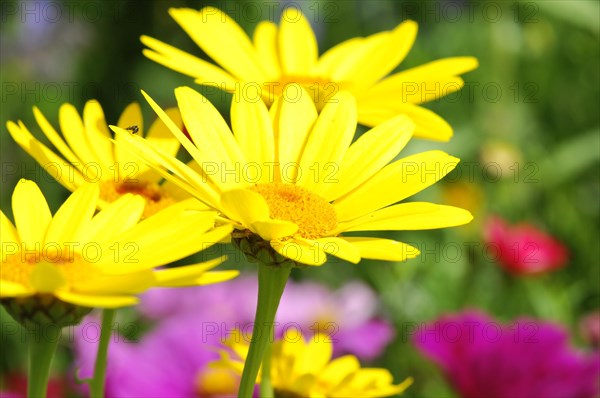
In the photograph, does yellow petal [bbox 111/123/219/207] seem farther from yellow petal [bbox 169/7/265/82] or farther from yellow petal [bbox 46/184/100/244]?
yellow petal [bbox 169/7/265/82]

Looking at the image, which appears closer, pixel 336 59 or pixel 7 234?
pixel 7 234

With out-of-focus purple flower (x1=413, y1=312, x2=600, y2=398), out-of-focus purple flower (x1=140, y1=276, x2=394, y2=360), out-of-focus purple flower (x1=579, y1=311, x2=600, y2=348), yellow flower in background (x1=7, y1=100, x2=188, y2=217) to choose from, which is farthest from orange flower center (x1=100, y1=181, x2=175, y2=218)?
out-of-focus purple flower (x1=579, y1=311, x2=600, y2=348)

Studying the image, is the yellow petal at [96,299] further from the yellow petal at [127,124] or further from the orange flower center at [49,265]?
the yellow petal at [127,124]

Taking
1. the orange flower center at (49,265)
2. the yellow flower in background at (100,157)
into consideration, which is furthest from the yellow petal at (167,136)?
the orange flower center at (49,265)

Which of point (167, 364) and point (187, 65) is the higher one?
point (187, 65)

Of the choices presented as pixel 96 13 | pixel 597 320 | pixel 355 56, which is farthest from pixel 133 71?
pixel 355 56

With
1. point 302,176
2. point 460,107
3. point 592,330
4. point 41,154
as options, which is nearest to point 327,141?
point 302,176

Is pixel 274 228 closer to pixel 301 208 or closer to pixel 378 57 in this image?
pixel 301 208
